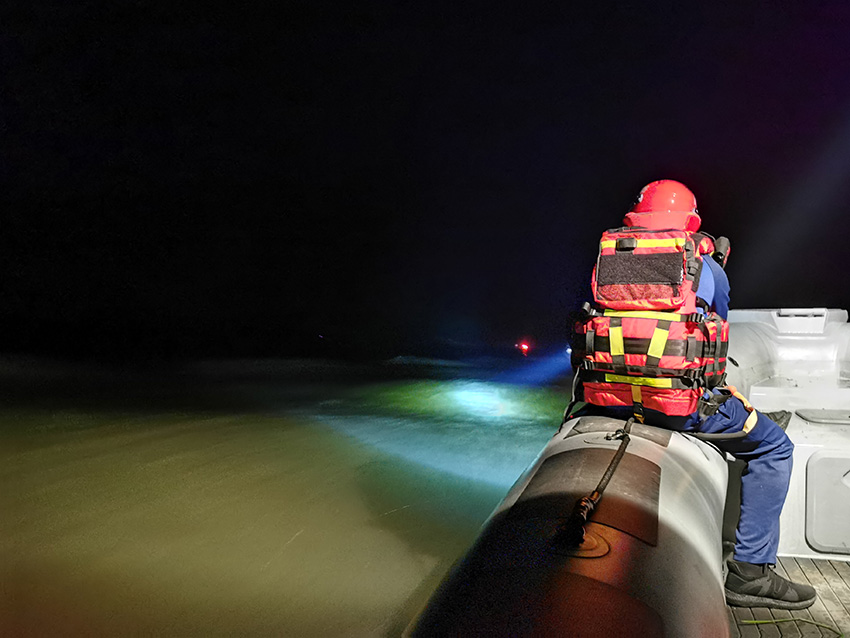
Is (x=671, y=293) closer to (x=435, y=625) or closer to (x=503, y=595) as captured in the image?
(x=503, y=595)

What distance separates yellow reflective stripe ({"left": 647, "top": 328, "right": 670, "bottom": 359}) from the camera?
2811 mm

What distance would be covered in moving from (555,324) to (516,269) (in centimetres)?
3853

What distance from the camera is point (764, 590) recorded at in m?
3.03

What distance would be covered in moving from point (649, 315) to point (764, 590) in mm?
1526

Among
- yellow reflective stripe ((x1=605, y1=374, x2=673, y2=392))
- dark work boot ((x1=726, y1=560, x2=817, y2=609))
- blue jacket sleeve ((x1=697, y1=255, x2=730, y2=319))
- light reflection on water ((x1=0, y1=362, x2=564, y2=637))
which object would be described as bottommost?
light reflection on water ((x1=0, y1=362, x2=564, y2=637))

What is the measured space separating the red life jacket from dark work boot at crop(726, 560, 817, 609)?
38.5 inches

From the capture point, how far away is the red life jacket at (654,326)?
2.81 m

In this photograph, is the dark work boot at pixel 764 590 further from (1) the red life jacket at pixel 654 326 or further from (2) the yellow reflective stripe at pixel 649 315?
(2) the yellow reflective stripe at pixel 649 315

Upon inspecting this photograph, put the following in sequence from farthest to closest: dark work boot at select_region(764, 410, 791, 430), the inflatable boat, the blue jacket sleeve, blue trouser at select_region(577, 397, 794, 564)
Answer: dark work boot at select_region(764, 410, 791, 430), blue trouser at select_region(577, 397, 794, 564), the blue jacket sleeve, the inflatable boat

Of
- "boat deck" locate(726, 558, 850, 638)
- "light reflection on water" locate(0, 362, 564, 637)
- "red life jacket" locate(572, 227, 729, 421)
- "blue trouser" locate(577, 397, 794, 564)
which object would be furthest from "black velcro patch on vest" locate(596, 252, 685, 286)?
"light reflection on water" locate(0, 362, 564, 637)

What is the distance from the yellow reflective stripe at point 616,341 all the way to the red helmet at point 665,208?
61cm

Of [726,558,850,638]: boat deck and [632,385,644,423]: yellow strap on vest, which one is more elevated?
[632,385,644,423]: yellow strap on vest

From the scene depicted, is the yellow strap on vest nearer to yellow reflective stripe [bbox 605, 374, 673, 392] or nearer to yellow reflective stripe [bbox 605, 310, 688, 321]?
yellow reflective stripe [bbox 605, 374, 673, 392]

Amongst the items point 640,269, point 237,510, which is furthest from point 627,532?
point 237,510
